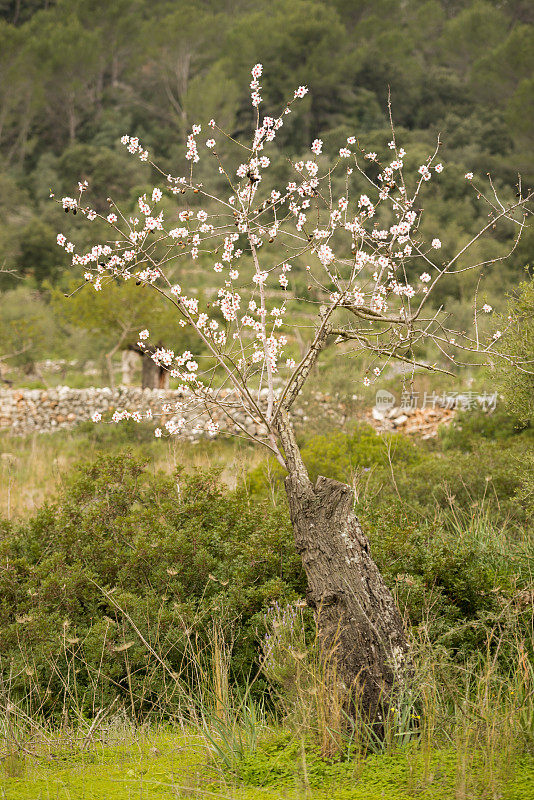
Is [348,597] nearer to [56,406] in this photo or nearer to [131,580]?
[131,580]

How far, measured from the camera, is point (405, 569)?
3814 mm

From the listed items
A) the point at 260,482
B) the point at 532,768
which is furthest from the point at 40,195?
the point at 532,768

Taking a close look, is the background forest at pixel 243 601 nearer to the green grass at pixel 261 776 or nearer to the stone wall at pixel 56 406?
the green grass at pixel 261 776

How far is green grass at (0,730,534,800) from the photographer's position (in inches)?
80.2

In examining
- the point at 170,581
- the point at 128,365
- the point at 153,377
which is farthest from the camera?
the point at 128,365

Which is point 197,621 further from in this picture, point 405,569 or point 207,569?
point 405,569

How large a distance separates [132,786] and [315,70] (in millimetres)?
36630

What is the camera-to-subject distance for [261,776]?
7.29 feet

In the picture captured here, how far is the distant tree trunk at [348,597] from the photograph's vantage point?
102 inches

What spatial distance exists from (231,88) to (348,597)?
1373 inches

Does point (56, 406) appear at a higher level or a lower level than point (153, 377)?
lower

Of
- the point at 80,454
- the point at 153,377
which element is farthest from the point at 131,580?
the point at 153,377

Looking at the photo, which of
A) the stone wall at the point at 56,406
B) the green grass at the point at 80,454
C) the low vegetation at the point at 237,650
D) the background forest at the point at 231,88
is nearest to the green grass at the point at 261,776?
the low vegetation at the point at 237,650

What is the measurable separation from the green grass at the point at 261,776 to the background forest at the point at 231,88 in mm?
23855
